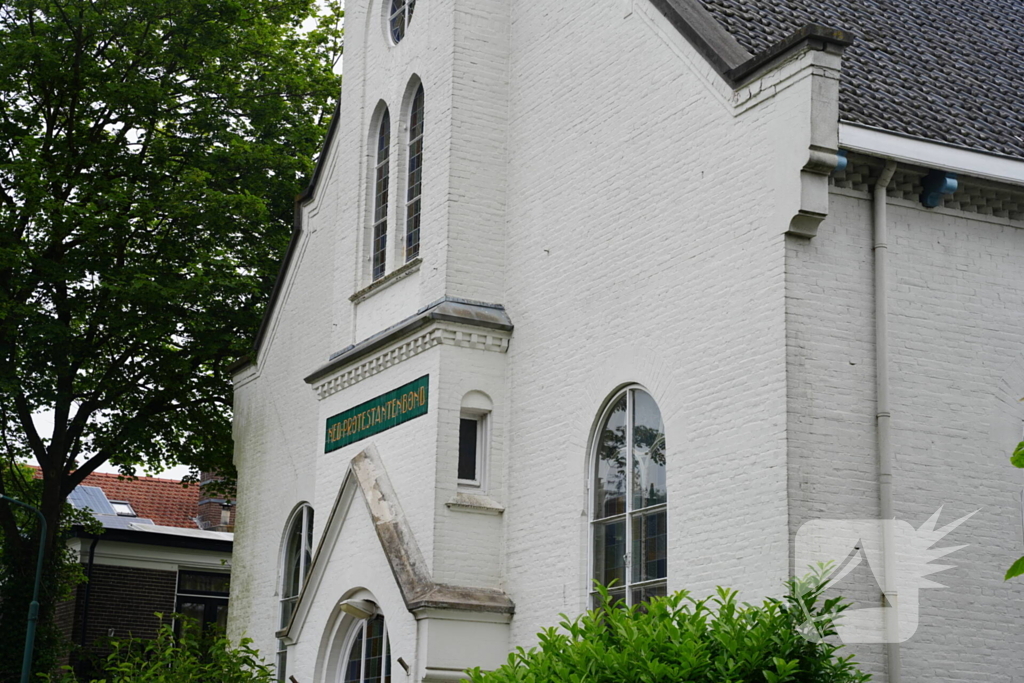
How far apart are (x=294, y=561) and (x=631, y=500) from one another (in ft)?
31.3

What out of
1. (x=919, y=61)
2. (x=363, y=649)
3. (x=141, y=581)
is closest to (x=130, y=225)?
(x=363, y=649)

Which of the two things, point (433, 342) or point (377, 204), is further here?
point (377, 204)

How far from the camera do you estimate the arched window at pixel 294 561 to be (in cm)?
2341

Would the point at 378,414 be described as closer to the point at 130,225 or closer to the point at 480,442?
the point at 480,442

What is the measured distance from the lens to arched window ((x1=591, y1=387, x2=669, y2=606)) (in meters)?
15.7

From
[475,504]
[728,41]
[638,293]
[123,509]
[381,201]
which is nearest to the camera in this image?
[728,41]

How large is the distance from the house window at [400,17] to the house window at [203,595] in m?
19.3

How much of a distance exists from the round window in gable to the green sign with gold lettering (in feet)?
18.4

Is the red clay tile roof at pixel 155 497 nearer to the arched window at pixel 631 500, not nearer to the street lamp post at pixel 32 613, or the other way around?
the street lamp post at pixel 32 613

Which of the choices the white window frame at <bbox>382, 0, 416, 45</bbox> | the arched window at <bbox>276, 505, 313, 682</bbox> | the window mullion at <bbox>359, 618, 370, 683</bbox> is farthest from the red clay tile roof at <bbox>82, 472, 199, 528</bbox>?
the window mullion at <bbox>359, 618, 370, 683</bbox>

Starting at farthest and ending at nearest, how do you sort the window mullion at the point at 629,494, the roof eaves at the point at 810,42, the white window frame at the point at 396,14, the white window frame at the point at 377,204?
1. the white window frame at the point at 396,14
2. the white window frame at the point at 377,204
3. the window mullion at the point at 629,494
4. the roof eaves at the point at 810,42

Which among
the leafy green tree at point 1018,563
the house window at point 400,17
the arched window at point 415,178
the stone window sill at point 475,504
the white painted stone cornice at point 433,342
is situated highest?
the house window at point 400,17

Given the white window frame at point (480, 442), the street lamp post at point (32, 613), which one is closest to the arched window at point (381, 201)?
the white window frame at point (480, 442)

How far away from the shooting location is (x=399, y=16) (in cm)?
2209
